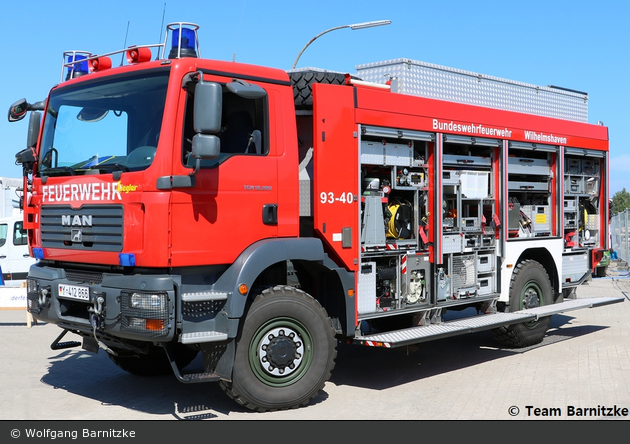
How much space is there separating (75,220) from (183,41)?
189 centimetres

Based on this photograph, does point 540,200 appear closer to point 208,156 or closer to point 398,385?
point 398,385

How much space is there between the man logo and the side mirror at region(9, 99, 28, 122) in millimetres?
1547

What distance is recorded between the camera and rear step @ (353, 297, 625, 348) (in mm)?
7086

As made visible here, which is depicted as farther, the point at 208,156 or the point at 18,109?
the point at 18,109

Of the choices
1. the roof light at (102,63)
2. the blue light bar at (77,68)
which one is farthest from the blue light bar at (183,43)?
the blue light bar at (77,68)

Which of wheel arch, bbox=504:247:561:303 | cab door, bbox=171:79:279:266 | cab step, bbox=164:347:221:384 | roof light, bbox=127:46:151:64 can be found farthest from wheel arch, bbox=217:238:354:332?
wheel arch, bbox=504:247:561:303

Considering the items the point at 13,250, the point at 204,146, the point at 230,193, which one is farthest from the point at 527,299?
the point at 13,250

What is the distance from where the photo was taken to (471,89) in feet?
30.0

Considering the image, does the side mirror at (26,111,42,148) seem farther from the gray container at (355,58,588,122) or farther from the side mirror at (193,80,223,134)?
the gray container at (355,58,588,122)

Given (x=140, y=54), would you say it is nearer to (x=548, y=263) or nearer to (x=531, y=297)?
(x=531, y=297)

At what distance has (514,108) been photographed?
975 cm
